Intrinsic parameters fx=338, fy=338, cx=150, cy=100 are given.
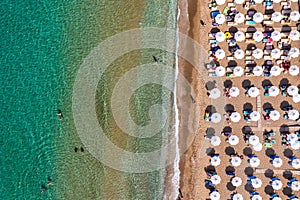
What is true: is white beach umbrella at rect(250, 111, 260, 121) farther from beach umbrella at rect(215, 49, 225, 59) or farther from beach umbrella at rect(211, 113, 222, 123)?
beach umbrella at rect(215, 49, 225, 59)

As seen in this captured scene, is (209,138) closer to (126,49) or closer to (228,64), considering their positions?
(228,64)

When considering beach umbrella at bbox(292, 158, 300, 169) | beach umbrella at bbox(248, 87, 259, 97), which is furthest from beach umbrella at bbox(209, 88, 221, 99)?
beach umbrella at bbox(292, 158, 300, 169)

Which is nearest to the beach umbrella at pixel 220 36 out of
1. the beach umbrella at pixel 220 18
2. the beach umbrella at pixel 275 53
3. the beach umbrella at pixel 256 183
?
the beach umbrella at pixel 220 18

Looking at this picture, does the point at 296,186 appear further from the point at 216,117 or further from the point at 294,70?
the point at 294,70

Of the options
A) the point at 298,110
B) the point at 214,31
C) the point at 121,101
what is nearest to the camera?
the point at 298,110

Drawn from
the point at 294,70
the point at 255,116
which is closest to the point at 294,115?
the point at 255,116

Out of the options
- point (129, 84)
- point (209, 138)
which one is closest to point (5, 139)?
point (129, 84)
